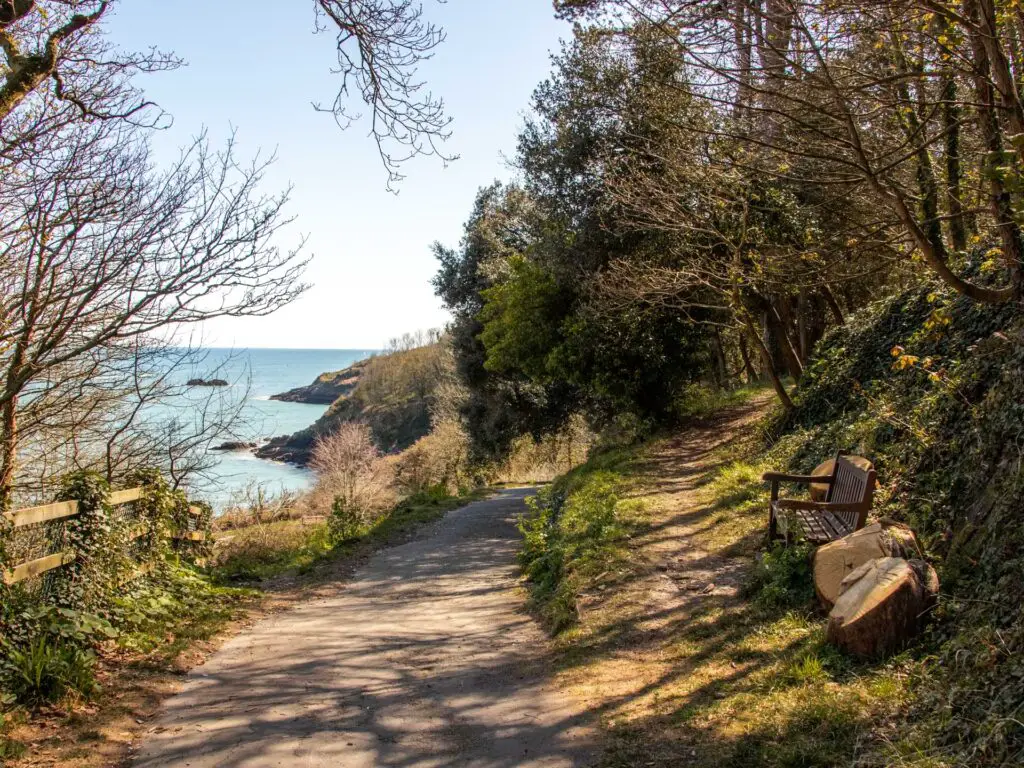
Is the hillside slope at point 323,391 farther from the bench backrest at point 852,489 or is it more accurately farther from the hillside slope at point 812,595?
the bench backrest at point 852,489

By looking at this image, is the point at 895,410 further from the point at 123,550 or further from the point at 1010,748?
the point at 123,550

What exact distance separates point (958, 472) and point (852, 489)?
98 cm

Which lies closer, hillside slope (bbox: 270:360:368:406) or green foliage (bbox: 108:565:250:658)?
green foliage (bbox: 108:565:250:658)

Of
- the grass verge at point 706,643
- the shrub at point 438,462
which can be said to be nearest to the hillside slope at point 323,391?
the shrub at point 438,462

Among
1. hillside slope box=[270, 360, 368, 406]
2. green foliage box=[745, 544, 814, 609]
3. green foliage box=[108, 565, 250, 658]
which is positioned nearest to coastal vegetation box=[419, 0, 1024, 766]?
green foliage box=[745, 544, 814, 609]

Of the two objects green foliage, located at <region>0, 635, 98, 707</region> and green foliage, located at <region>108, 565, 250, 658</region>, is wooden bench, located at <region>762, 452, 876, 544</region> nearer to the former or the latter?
green foliage, located at <region>108, 565, 250, 658</region>

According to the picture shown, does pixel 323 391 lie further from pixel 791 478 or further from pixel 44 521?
pixel 791 478

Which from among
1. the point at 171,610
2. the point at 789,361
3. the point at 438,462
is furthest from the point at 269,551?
the point at 438,462

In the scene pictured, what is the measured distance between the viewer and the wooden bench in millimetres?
6164

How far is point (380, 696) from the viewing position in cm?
567

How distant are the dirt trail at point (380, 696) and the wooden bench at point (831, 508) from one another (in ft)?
8.40

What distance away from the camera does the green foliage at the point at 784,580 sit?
616 centimetres

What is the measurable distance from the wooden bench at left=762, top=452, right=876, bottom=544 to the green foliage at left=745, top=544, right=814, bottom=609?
0.15 metres

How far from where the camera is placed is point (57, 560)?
6098mm
